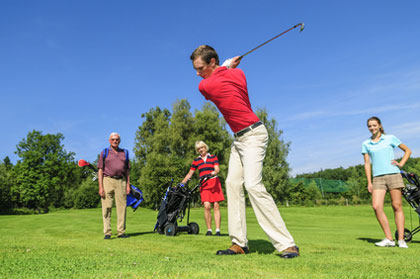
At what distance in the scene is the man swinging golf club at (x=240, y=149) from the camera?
4137 mm

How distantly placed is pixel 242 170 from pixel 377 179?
3.22m

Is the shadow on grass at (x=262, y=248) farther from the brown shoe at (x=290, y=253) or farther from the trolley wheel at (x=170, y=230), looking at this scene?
the trolley wheel at (x=170, y=230)

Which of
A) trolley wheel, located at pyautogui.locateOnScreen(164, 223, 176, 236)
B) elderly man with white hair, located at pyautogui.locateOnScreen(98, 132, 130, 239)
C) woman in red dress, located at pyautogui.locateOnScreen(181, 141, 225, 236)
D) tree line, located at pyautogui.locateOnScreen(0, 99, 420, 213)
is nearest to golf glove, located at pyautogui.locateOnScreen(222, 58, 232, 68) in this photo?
woman in red dress, located at pyautogui.locateOnScreen(181, 141, 225, 236)

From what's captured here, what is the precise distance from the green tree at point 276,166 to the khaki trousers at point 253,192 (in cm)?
3877

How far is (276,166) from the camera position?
45.7 m

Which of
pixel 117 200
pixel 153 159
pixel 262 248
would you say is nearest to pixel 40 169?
pixel 153 159

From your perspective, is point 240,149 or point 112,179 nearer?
point 240,149

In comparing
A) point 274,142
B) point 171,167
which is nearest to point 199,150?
point 171,167

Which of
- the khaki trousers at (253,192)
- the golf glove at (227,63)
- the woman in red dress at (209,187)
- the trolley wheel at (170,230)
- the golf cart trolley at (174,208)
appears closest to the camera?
the khaki trousers at (253,192)

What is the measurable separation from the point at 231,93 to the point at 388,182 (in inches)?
147

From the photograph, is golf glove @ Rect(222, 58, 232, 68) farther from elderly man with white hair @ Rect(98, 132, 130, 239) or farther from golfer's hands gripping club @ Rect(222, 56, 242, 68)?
elderly man with white hair @ Rect(98, 132, 130, 239)

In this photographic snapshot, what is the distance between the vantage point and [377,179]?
6379 millimetres

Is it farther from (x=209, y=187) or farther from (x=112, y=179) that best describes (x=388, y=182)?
(x=112, y=179)

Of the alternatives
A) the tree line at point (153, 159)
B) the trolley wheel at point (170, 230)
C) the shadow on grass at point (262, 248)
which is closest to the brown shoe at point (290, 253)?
the shadow on grass at point (262, 248)
